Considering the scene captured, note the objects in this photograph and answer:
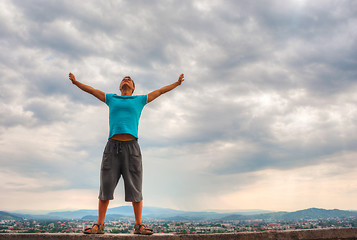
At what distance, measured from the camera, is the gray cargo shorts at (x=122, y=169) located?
218 inches

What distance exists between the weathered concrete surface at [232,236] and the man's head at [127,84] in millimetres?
3223

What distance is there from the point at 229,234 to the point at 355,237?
2.64 metres

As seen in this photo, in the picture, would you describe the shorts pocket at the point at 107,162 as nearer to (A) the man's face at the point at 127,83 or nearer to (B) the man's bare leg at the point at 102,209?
(B) the man's bare leg at the point at 102,209

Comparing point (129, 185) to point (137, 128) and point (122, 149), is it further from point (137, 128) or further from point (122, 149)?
point (137, 128)

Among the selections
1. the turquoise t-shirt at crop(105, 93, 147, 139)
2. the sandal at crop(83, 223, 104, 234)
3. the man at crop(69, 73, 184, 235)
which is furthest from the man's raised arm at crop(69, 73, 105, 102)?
the sandal at crop(83, 223, 104, 234)

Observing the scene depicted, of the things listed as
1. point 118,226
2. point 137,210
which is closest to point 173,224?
point 118,226

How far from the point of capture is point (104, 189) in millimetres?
5523

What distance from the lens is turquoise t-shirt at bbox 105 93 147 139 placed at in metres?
5.71

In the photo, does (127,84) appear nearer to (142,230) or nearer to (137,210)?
(137,210)

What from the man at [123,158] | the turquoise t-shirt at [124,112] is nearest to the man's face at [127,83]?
the turquoise t-shirt at [124,112]

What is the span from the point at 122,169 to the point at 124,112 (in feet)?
3.99

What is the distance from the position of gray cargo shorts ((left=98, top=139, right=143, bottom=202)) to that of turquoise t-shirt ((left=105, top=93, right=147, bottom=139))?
271mm

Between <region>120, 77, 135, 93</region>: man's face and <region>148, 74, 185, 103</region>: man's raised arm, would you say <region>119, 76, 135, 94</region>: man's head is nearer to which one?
<region>120, 77, 135, 93</region>: man's face

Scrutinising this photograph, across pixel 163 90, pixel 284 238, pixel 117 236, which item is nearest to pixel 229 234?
pixel 284 238
